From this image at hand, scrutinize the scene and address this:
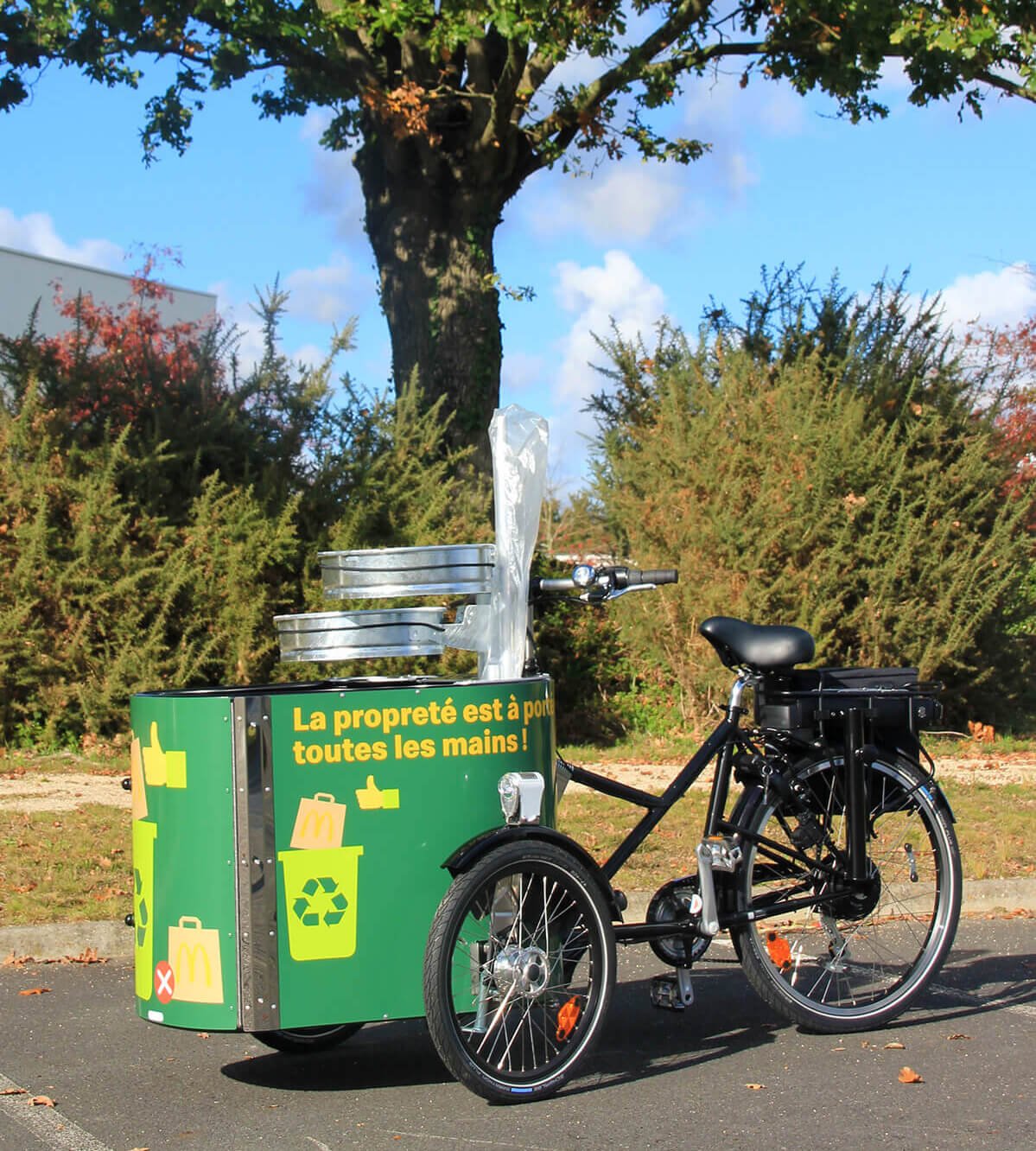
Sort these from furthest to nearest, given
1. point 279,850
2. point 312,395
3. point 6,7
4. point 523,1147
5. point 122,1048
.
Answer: point 312,395 → point 6,7 → point 122,1048 → point 279,850 → point 523,1147

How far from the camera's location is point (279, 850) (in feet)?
13.9

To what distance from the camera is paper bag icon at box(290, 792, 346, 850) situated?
4258 mm

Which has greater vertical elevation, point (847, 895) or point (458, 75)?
point (458, 75)

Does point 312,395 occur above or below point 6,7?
below

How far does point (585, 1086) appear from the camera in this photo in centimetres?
450

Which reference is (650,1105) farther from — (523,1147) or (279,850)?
(279,850)

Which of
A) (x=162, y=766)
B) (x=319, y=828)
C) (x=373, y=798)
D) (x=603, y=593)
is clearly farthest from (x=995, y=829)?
Answer: (x=162, y=766)

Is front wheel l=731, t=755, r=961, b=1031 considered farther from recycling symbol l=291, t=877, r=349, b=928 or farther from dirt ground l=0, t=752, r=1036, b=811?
dirt ground l=0, t=752, r=1036, b=811

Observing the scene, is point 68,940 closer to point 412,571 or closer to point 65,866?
A: point 65,866

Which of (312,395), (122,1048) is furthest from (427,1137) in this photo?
(312,395)

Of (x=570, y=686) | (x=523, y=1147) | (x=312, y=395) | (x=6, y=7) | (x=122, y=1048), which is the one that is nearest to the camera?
(x=523, y=1147)

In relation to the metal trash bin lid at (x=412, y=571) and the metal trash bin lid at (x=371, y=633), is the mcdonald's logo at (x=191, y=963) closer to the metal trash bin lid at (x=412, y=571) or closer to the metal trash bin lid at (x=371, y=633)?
the metal trash bin lid at (x=371, y=633)

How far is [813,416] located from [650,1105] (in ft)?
32.3

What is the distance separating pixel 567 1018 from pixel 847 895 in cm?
122
